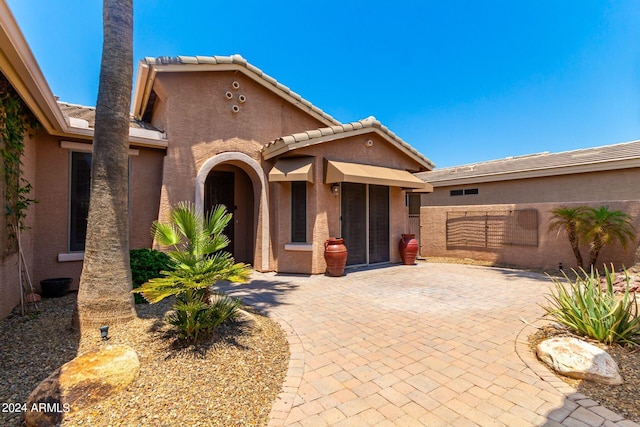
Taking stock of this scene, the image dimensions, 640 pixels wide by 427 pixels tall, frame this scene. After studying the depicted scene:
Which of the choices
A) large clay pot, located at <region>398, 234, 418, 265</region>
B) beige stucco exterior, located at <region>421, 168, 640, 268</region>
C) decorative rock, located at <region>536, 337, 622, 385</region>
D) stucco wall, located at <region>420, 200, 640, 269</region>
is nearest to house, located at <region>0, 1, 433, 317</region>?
large clay pot, located at <region>398, 234, 418, 265</region>

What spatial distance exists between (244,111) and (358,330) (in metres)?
10.7

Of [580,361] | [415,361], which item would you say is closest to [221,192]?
[415,361]

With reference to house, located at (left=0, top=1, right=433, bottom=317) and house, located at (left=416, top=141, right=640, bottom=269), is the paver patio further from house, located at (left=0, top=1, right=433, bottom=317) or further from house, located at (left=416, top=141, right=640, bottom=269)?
house, located at (left=416, top=141, right=640, bottom=269)

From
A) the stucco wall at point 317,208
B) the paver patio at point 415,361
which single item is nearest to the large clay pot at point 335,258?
the stucco wall at point 317,208

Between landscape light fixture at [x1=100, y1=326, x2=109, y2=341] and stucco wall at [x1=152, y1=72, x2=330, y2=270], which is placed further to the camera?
stucco wall at [x1=152, y1=72, x2=330, y2=270]

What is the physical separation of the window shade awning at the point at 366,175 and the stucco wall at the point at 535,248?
513 centimetres

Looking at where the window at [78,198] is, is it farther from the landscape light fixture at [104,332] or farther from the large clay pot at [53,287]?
the landscape light fixture at [104,332]

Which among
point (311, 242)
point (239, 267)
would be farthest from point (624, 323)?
point (311, 242)

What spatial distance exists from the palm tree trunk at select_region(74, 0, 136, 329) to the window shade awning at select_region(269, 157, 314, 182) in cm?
614

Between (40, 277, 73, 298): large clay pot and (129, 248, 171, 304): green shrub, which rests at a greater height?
(129, 248, 171, 304): green shrub

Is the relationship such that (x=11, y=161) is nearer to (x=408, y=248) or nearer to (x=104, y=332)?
(x=104, y=332)

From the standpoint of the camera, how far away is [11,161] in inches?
285

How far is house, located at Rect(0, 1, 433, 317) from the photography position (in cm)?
996

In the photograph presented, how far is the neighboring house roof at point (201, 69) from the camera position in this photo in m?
11.3
